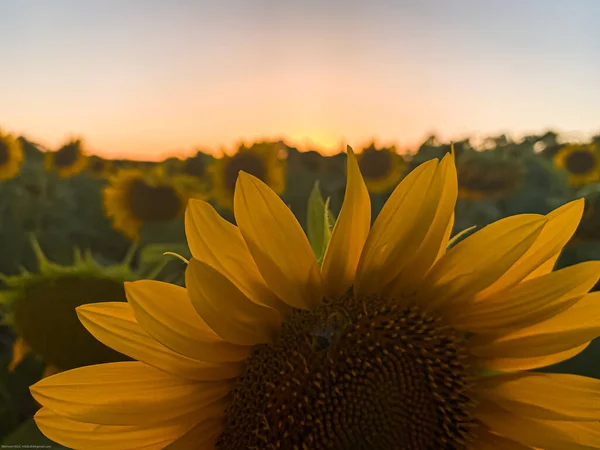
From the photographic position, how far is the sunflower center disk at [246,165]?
3.64 m

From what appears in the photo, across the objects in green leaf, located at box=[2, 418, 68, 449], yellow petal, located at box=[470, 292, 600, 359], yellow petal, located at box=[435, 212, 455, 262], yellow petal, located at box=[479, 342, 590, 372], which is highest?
yellow petal, located at box=[435, 212, 455, 262]

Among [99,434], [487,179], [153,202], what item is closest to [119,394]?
[99,434]

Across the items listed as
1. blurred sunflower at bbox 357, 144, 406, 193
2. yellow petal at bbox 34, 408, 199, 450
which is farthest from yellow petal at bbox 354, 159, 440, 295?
blurred sunflower at bbox 357, 144, 406, 193

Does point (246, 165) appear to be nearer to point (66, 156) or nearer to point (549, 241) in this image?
point (66, 156)

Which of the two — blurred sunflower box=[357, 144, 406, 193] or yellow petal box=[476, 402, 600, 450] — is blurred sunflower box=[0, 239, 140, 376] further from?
blurred sunflower box=[357, 144, 406, 193]

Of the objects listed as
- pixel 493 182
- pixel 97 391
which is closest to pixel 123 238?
pixel 493 182

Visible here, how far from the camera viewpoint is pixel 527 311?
31.6 inches

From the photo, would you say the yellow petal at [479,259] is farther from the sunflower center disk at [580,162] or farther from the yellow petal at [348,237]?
the sunflower center disk at [580,162]

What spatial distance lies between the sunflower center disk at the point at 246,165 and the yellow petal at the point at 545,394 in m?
2.86

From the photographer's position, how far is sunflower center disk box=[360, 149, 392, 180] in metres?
4.29

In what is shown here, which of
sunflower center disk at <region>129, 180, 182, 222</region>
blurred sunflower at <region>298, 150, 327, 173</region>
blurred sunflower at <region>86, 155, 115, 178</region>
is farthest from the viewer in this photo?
blurred sunflower at <region>86, 155, 115, 178</region>

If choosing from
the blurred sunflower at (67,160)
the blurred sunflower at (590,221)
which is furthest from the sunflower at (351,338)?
the blurred sunflower at (67,160)

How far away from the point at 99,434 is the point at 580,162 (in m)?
4.73

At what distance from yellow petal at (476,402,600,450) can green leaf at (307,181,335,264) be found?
36cm
